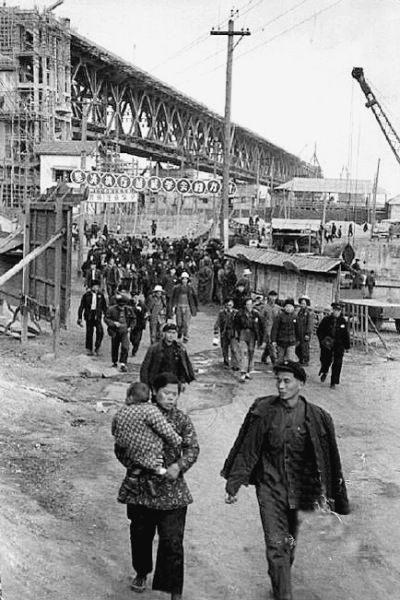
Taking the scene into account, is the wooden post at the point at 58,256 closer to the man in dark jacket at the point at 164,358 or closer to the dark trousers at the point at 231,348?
the dark trousers at the point at 231,348

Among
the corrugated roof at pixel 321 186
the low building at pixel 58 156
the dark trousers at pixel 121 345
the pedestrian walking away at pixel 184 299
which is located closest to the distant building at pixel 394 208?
the corrugated roof at pixel 321 186

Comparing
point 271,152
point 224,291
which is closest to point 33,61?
point 224,291

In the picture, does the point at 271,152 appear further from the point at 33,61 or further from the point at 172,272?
the point at 172,272

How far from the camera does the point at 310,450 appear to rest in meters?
4.82

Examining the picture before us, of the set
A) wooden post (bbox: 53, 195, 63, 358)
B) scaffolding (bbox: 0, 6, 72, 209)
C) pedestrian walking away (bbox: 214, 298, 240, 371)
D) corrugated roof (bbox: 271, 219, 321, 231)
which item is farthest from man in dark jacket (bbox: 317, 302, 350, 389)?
scaffolding (bbox: 0, 6, 72, 209)

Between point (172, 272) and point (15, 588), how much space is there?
641 inches

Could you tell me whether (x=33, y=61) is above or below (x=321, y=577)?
above

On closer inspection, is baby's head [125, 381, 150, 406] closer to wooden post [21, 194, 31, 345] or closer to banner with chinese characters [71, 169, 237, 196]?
wooden post [21, 194, 31, 345]

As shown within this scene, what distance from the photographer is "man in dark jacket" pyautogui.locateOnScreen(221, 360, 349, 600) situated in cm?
481

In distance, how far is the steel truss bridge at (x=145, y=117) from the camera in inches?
2598

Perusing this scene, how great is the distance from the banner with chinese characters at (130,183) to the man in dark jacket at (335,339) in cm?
1817

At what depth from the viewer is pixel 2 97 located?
5484cm

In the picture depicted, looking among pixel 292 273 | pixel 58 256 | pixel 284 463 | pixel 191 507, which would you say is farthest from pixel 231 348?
pixel 284 463

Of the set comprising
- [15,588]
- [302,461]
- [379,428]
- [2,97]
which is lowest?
[379,428]
